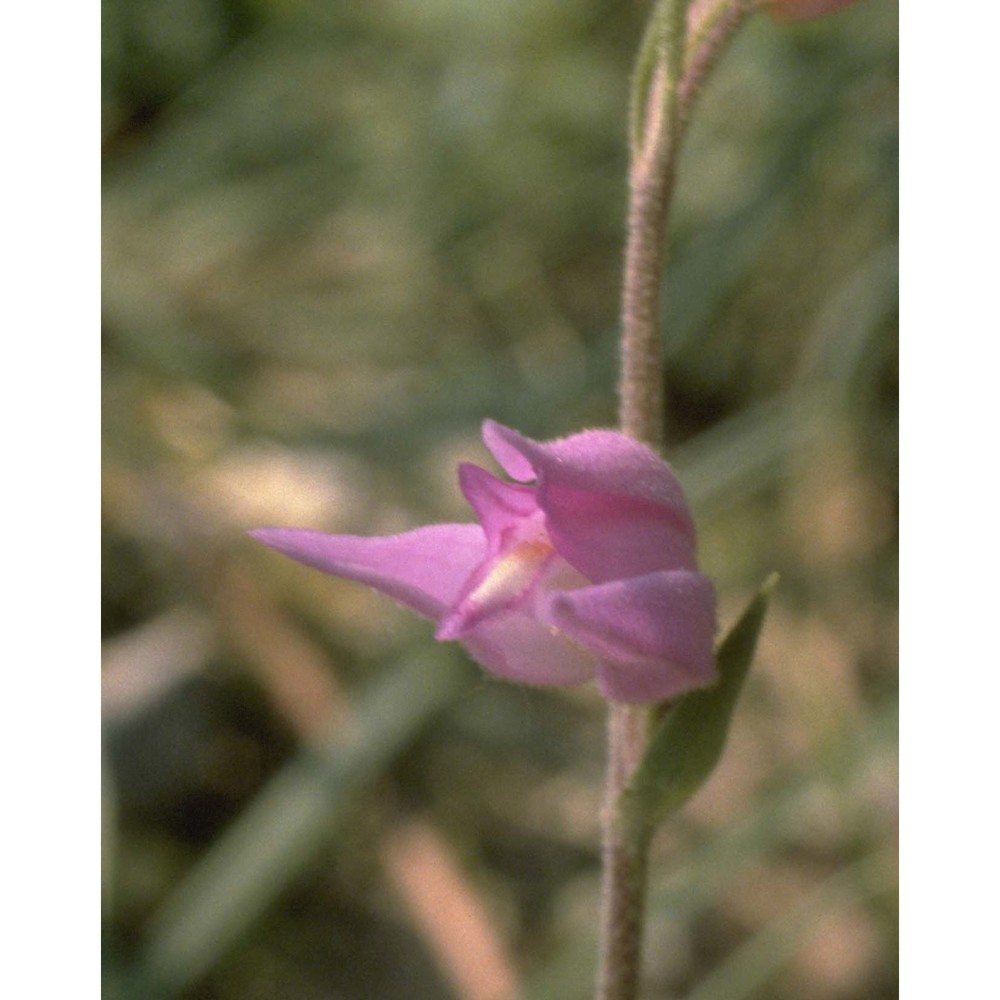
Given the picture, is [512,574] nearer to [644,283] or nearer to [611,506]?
[611,506]

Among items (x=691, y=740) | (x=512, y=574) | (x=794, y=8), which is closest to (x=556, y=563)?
(x=512, y=574)

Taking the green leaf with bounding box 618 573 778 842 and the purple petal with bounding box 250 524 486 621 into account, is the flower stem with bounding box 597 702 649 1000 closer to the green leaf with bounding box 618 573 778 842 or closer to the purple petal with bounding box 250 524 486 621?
the green leaf with bounding box 618 573 778 842

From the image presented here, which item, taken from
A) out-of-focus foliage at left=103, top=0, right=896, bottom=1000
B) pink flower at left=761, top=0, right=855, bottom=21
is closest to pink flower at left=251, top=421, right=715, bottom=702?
pink flower at left=761, top=0, right=855, bottom=21

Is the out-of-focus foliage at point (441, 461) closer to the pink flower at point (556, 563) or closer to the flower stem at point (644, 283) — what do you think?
the flower stem at point (644, 283)

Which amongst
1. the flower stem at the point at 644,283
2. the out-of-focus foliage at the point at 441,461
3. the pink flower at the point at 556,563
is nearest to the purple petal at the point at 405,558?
the pink flower at the point at 556,563
